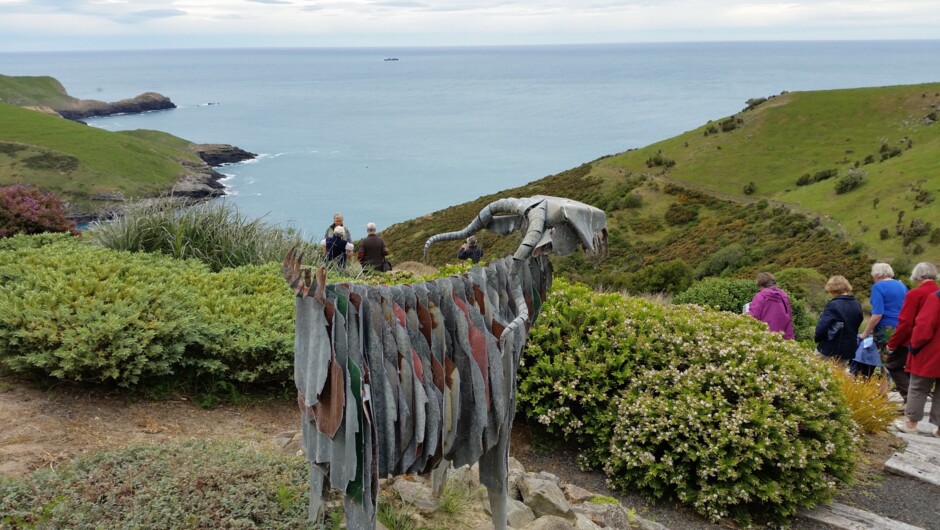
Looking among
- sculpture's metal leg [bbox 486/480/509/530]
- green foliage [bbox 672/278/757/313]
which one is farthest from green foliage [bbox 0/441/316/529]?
green foliage [bbox 672/278/757/313]

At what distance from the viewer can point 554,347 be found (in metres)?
7.01

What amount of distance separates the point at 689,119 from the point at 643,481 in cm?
14991

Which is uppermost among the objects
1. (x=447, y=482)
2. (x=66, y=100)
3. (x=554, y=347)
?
(x=66, y=100)

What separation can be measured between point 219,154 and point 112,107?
72662 mm

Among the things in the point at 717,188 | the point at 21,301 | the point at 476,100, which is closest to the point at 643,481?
the point at 21,301

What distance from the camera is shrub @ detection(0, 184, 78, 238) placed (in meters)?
11.2

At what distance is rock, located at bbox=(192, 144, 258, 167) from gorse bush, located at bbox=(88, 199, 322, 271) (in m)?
85.2

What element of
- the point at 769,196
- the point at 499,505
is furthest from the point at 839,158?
the point at 499,505

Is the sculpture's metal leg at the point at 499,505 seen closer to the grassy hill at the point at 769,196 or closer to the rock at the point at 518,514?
the rock at the point at 518,514

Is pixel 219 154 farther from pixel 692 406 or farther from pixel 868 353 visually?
pixel 692 406

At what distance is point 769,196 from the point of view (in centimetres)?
5097

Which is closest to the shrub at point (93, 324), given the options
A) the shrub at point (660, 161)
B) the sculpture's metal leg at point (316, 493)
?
the sculpture's metal leg at point (316, 493)

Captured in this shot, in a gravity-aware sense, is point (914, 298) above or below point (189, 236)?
below

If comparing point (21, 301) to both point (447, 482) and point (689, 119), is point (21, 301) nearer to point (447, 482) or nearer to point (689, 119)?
point (447, 482)
